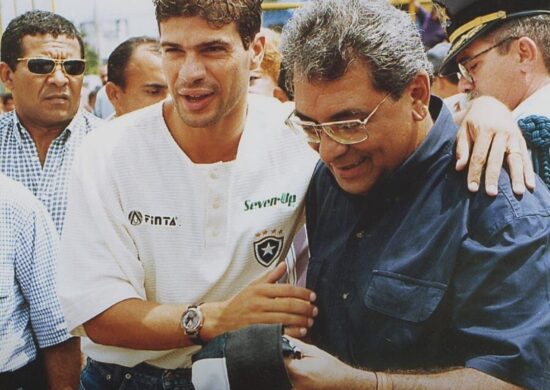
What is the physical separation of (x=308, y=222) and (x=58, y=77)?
2.24 metres

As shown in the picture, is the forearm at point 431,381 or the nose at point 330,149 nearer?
the forearm at point 431,381

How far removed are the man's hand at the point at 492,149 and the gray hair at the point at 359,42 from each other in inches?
7.4

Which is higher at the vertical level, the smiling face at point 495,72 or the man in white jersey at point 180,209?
the smiling face at point 495,72

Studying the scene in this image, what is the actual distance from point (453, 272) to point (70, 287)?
1.02 m

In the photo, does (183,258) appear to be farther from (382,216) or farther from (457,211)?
(457,211)

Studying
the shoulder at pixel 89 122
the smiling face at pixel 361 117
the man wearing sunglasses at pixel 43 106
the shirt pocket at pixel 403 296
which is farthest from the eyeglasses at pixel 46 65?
the shirt pocket at pixel 403 296

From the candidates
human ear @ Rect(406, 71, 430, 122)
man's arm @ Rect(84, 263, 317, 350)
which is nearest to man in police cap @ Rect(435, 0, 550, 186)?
human ear @ Rect(406, 71, 430, 122)

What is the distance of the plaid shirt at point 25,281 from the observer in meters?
2.29

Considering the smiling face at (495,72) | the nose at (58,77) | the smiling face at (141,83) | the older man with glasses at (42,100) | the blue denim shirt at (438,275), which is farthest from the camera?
the smiling face at (141,83)

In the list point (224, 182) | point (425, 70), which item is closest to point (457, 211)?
point (425, 70)

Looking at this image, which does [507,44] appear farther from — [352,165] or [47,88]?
[47,88]

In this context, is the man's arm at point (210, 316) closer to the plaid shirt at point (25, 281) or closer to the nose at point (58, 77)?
the plaid shirt at point (25, 281)

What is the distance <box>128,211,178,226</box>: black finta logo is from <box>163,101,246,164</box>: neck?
196 mm

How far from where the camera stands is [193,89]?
6.25ft
